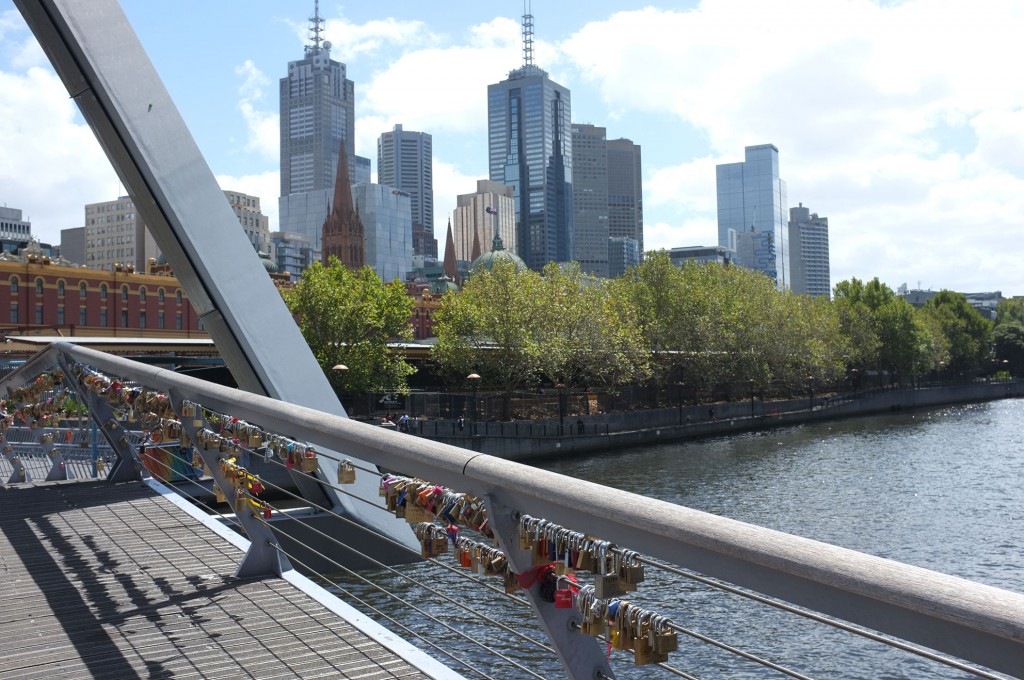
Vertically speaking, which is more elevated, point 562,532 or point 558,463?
point 562,532

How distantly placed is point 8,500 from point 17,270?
5861cm

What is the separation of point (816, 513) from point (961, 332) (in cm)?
9898

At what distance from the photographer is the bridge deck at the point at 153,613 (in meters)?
4.47

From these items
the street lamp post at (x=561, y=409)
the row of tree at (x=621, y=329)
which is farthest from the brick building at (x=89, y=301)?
the street lamp post at (x=561, y=409)

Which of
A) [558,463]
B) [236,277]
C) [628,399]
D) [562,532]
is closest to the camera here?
[562,532]

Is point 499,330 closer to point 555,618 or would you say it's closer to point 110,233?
point 555,618

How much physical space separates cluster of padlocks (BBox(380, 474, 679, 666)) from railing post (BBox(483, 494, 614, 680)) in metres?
0.04

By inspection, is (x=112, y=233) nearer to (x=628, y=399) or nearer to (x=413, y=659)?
(x=628, y=399)

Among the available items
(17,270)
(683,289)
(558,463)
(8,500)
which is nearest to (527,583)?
(8,500)

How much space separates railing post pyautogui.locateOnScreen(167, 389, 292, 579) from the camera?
5949mm

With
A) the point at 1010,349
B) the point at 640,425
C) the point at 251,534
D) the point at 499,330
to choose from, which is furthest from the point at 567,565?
the point at 1010,349

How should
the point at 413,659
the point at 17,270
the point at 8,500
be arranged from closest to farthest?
the point at 413,659
the point at 8,500
the point at 17,270

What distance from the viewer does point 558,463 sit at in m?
42.2

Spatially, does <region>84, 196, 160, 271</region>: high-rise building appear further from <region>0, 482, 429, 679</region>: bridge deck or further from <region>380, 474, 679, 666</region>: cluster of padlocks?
<region>380, 474, 679, 666</region>: cluster of padlocks
